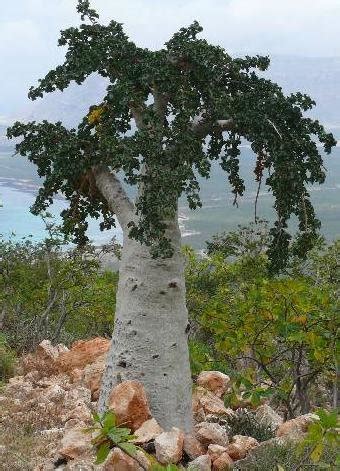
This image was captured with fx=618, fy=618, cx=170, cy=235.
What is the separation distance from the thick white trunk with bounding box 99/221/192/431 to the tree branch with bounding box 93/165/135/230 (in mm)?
350

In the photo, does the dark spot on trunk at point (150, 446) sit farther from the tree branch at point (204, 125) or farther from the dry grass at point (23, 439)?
the tree branch at point (204, 125)

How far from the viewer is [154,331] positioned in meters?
6.51

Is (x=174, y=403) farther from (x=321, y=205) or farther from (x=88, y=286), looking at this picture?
Answer: (x=321, y=205)

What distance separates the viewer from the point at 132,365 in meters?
6.57

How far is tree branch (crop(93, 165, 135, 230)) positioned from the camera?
6852mm

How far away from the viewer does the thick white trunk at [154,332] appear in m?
6.52

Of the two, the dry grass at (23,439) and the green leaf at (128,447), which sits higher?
the green leaf at (128,447)

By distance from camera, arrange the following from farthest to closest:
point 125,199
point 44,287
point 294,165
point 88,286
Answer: point 88,286 < point 44,287 < point 125,199 < point 294,165

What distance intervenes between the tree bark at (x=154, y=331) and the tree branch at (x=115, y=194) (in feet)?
1.15

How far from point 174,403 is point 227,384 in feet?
10.7

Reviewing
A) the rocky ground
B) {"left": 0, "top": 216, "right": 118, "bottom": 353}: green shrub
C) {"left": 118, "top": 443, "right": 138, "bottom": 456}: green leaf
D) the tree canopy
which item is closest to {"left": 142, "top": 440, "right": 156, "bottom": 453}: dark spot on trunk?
the rocky ground

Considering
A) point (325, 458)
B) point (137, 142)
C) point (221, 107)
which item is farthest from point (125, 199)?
point (325, 458)

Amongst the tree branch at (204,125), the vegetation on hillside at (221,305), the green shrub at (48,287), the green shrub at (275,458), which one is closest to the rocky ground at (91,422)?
the green shrub at (275,458)

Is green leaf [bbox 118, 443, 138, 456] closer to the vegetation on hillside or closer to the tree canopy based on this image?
the vegetation on hillside
